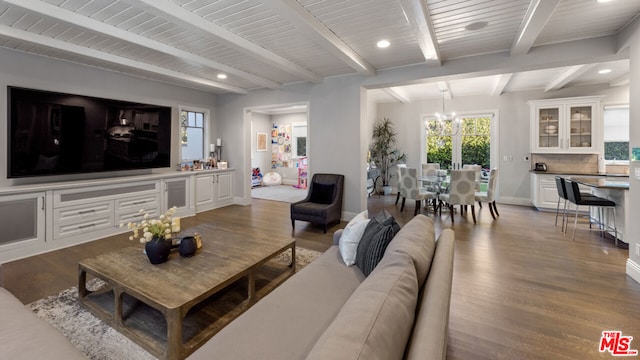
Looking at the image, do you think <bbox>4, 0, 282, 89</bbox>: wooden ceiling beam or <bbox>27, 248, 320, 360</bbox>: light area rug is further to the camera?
<bbox>4, 0, 282, 89</bbox>: wooden ceiling beam

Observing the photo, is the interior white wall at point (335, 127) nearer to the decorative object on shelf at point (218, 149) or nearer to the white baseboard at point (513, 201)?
the decorative object on shelf at point (218, 149)

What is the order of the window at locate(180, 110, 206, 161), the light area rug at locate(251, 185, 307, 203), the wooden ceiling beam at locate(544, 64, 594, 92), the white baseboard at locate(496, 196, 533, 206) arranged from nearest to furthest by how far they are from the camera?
1. the wooden ceiling beam at locate(544, 64, 594, 92)
2. the window at locate(180, 110, 206, 161)
3. the white baseboard at locate(496, 196, 533, 206)
4. the light area rug at locate(251, 185, 307, 203)

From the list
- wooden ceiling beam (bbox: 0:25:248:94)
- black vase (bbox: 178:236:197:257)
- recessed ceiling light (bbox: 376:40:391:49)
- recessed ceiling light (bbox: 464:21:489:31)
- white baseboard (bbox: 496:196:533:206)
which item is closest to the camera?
black vase (bbox: 178:236:197:257)

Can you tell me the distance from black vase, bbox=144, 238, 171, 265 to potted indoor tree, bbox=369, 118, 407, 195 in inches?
264

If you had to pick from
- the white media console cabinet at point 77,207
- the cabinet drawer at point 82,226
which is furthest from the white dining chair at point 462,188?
the cabinet drawer at point 82,226

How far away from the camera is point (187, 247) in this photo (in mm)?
2330

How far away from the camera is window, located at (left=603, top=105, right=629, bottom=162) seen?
567 cm

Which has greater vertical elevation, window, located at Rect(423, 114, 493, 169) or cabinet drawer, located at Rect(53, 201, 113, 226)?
window, located at Rect(423, 114, 493, 169)

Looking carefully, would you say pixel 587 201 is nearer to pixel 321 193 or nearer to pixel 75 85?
pixel 321 193

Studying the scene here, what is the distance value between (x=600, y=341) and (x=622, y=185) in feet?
10.00

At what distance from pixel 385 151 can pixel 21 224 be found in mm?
7453

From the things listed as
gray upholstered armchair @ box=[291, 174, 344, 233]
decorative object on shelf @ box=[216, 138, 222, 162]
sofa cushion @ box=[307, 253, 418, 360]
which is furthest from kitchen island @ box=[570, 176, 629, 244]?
decorative object on shelf @ box=[216, 138, 222, 162]

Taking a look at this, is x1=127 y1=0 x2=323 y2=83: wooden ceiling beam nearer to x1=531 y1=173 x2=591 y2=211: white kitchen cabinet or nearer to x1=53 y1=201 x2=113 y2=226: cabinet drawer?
x1=53 y1=201 x2=113 y2=226: cabinet drawer

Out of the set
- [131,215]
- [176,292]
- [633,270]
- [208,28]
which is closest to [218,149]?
[131,215]
